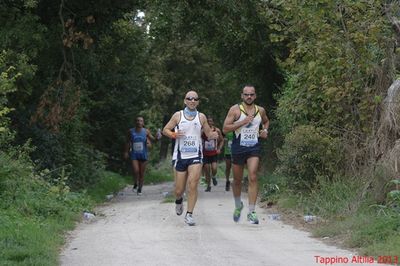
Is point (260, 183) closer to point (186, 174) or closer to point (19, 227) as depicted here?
point (186, 174)

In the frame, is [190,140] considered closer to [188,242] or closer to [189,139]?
[189,139]

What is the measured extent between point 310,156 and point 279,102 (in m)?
3.32

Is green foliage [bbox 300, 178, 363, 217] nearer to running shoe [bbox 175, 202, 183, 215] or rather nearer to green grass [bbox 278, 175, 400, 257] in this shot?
green grass [bbox 278, 175, 400, 257]

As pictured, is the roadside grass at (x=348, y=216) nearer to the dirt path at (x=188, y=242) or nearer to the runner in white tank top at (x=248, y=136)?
the dirt path at (x=188, y=242)

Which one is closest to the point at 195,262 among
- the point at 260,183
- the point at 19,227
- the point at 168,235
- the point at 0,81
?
the point at 168,235

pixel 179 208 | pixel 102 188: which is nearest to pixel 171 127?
pixel 179 208

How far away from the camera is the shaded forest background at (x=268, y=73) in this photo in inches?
467

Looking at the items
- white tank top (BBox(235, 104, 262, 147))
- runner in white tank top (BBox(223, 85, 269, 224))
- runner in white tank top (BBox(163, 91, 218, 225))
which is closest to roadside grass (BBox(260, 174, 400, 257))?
runner in white tank top (BBox(223, 85, 269, 224))

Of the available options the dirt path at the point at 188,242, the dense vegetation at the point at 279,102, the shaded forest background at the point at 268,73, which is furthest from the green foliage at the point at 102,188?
the dirt path at the point at 188,242

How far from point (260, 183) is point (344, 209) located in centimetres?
732

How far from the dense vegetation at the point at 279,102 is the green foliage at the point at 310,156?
0.02 m

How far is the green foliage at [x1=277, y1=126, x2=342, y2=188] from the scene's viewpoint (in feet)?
40.0

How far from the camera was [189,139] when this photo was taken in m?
10.8

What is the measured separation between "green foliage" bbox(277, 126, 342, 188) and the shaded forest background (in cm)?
2
